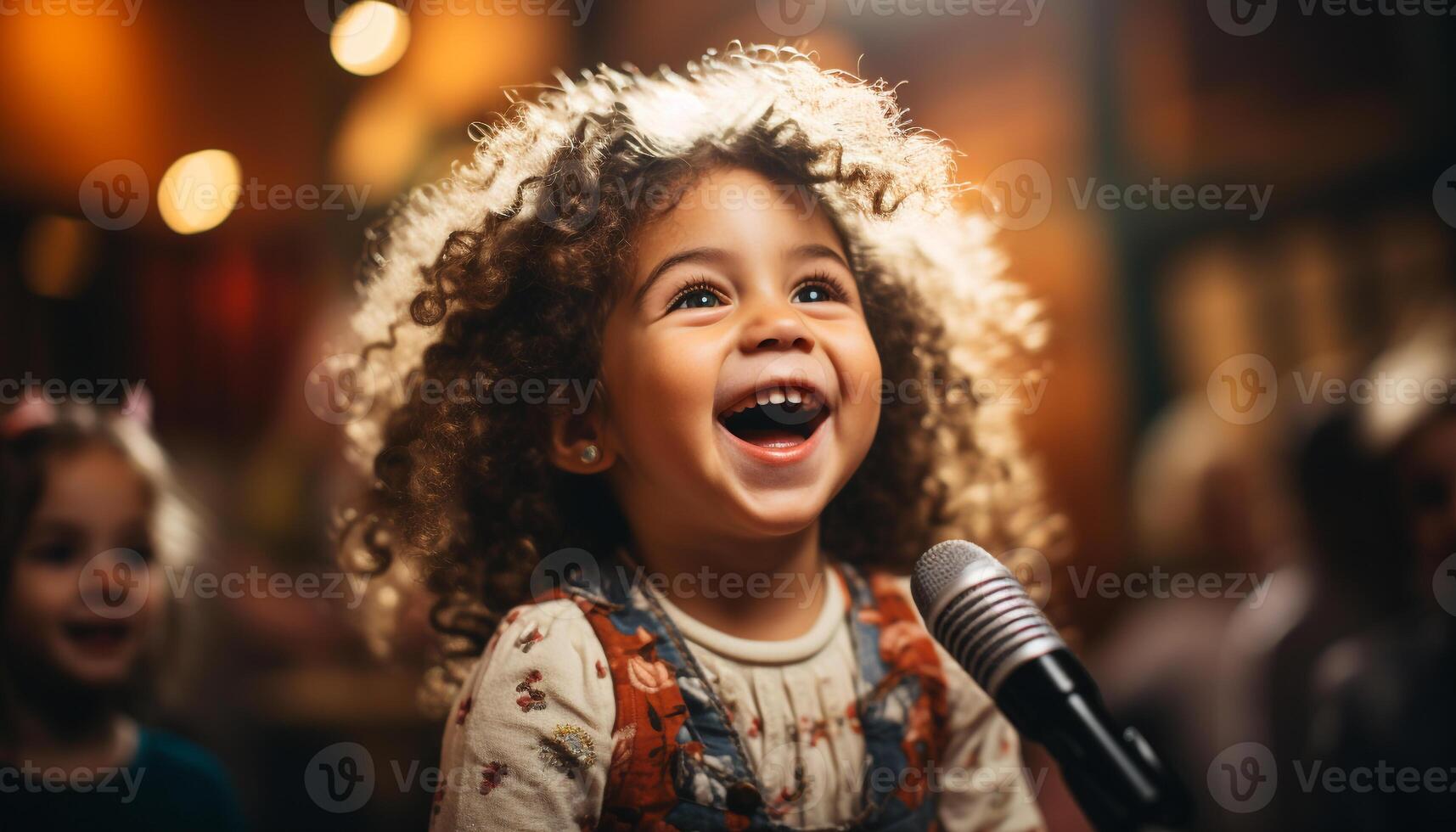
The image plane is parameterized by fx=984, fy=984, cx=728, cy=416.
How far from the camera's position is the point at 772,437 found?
0.73 m

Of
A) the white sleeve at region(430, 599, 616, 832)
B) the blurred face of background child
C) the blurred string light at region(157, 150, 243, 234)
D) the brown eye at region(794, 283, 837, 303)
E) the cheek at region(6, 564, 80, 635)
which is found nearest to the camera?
the white sleeve at region(430, 599, 616, 832)

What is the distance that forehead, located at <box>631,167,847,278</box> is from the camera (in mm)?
727

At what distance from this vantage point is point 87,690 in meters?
0.89

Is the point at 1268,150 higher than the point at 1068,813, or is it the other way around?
the point at 1268,150

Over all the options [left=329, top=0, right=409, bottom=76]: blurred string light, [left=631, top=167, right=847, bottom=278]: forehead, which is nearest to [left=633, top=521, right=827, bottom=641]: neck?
[left=631, top=167, right=847, bottom=278]: forehead

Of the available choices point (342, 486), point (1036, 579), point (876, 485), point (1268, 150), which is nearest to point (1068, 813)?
point (1036, 579)

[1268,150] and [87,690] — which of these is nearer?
[87,690]

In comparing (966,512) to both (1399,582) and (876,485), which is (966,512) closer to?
(876,485)

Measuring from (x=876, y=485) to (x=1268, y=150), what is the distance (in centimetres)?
153

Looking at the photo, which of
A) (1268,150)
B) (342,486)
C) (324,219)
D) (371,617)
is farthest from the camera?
(1268,150)

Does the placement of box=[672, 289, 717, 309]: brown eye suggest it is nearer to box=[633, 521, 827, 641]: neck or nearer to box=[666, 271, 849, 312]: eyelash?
box=[666, 271, 849, 312]: eyelash

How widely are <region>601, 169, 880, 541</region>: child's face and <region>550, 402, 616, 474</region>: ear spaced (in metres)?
0.01

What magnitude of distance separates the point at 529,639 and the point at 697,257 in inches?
11.8

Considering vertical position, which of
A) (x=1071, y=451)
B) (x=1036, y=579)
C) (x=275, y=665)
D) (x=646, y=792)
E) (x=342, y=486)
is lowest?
(x=646, y=792)
